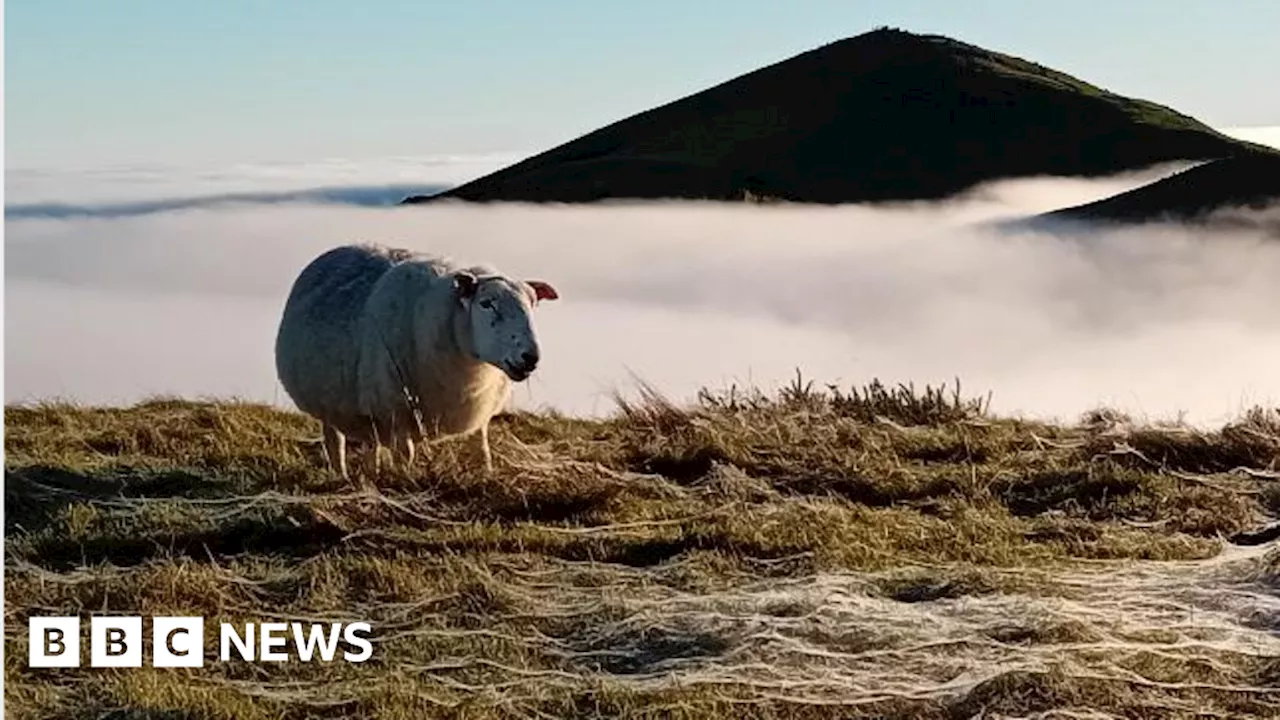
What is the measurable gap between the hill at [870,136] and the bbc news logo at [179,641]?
1161 inches

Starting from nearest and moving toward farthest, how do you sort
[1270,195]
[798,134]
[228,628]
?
[228,628], [1270,195], [798,134]

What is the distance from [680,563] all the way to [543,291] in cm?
230

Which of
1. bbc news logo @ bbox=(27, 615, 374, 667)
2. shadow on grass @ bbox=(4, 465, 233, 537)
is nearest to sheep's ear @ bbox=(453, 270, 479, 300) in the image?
shadow on grass @ bbox=(4, 465, 233, 537)

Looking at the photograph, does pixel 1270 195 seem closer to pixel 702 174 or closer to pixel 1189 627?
pixel 702 174

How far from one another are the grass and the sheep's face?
684 millimetres

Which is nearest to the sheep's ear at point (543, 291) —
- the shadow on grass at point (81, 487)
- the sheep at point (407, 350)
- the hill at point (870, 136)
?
the sheep at point (407, 350)

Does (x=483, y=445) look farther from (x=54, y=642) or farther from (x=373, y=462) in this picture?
(x=54, y=642)

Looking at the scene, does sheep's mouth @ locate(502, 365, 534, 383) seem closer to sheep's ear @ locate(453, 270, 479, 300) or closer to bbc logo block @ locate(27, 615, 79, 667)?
sheep's ear @ locate(453, 270, 479, 300)

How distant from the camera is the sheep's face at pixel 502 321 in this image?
9430mm

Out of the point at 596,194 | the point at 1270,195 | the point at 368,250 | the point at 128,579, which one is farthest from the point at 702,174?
the point at 128,579

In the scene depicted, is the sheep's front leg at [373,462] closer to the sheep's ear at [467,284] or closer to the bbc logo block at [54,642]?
the sheep's ear at [467,284]

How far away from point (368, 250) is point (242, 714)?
530 centimetres

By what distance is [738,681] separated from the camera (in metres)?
6.37

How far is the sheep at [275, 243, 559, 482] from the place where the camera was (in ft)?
31.5
